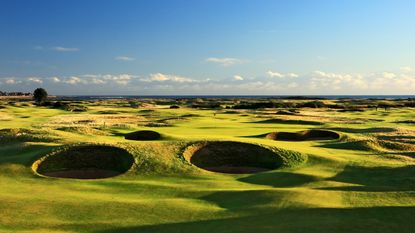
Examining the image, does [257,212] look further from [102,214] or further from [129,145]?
[129,145]

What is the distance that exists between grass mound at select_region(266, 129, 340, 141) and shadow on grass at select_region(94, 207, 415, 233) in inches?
1025

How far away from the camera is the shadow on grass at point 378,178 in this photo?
70.9ft

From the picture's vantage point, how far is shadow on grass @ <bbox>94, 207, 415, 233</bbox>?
48.6ft

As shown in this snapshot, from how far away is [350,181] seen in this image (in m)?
24.0

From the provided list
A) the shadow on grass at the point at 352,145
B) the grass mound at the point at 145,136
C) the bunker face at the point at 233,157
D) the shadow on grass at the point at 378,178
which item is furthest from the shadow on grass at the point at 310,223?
the grass mound at the point at 145,136

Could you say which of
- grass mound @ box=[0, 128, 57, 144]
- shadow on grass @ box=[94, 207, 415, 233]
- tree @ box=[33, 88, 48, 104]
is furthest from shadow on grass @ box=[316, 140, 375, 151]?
tree @ box=[33, 88, 48, 104]

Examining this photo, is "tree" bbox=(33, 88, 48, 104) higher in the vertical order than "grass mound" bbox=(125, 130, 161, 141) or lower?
higher

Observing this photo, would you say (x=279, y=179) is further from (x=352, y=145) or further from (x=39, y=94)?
(x=39, y=94)

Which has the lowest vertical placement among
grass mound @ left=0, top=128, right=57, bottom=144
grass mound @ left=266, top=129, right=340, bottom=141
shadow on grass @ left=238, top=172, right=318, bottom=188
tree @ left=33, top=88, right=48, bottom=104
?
shadow on grass @ left=238, top=172, right=318, bottom=188

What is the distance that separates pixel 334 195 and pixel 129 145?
51.5 feet

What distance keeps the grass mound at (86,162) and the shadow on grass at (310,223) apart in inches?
487

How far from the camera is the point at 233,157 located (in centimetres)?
3192

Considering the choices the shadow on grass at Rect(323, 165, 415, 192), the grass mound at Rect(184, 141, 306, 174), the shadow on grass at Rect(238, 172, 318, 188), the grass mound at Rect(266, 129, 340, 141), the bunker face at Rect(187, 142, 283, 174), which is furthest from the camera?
the grass mound at Rect(266, 129, 340, 141)

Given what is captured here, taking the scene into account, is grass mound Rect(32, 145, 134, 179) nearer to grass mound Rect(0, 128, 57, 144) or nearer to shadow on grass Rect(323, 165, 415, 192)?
grass mound Rect(0, 128, 57, 144)
